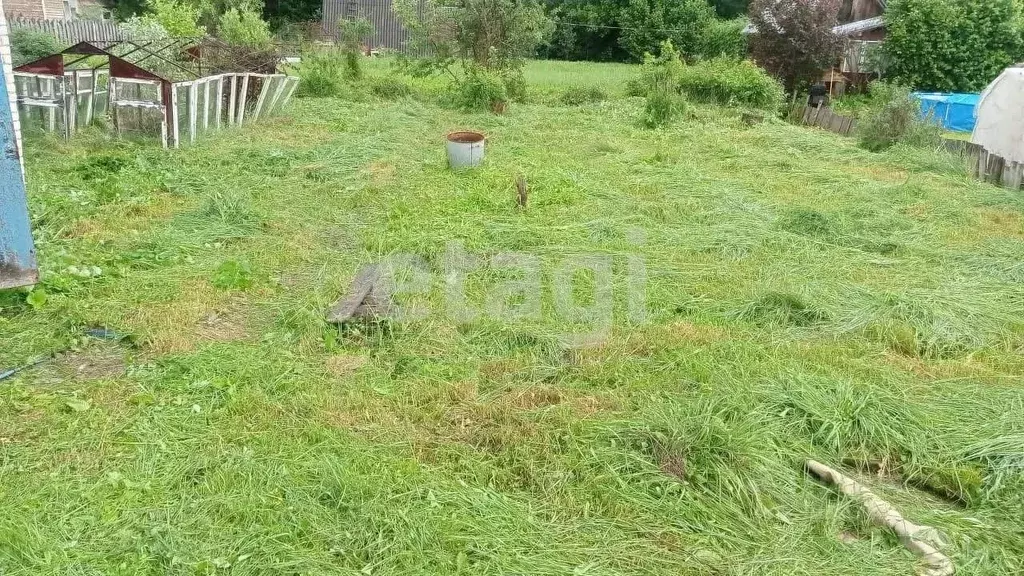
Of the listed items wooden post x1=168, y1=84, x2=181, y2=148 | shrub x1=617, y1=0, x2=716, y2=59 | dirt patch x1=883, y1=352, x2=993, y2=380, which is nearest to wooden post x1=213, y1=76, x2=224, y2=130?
wooden post x1=168, y1=84, x2=181, y2=148

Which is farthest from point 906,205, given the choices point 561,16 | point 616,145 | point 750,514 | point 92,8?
point 92,8

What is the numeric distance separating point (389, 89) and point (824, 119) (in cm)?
1054

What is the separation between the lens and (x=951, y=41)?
20.9 metres

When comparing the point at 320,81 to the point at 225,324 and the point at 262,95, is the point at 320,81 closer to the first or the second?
the point at 262,95

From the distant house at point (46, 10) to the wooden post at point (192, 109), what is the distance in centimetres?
1724

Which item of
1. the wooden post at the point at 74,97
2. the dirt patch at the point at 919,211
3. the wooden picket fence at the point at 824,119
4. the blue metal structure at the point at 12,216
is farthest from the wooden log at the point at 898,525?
the wooden picket fence at the point at 824,119

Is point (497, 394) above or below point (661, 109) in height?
below

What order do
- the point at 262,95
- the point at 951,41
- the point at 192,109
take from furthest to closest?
the point at 951,41 < the point at 262,95 < the point at 192,109

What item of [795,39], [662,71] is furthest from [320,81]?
[795,39]

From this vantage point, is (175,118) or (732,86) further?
(732,86)

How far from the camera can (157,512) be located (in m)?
3.04

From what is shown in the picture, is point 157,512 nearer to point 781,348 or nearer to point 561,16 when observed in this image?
point 781,348

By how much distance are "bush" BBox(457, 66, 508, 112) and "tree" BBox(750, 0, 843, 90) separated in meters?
8.50

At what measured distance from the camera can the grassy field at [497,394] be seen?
9.82ft
